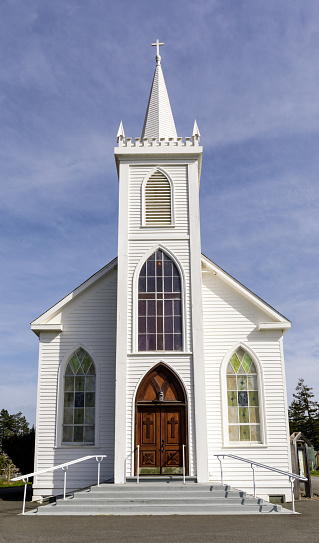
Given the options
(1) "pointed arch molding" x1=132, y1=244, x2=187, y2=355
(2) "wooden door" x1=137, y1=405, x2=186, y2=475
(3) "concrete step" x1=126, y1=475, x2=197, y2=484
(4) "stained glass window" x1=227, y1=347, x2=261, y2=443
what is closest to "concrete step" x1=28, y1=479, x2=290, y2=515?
(3) "concrete step" x1=126, y1=475, x2=197, y2=484

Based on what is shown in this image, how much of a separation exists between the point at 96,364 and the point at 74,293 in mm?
2383

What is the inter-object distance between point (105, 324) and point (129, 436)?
12.8 feet

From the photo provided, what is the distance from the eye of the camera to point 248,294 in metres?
16.9

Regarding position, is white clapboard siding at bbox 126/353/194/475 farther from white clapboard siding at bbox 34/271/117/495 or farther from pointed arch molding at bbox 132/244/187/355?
white clapboard siding at bbox 34/271/117/495

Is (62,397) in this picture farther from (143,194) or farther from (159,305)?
(143,194)

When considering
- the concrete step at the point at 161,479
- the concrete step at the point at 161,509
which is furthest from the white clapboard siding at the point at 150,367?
the concrete step at the point at 161,509

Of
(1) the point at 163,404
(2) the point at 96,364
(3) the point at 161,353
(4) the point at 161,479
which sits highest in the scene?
(3) the point at 161,353

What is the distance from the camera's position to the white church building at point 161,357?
14.9m

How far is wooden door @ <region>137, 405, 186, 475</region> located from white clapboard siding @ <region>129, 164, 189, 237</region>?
539 centimetres

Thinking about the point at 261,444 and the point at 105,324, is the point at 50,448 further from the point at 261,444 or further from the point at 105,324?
the point at 261,444

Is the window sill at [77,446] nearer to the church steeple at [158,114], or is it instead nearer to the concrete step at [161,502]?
the concrete step at [161,502]

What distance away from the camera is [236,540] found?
8320 mm

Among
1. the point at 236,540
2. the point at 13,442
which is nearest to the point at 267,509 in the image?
the point at 236,540

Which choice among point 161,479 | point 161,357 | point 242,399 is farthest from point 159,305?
point 161,479
